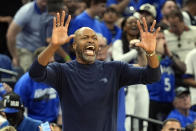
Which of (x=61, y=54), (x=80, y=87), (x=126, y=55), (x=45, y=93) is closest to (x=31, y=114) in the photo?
(x=45, y=93)

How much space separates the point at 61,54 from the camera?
25.6 ft

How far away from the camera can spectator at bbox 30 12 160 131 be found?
4.48m

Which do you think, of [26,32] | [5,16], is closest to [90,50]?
[26,32]

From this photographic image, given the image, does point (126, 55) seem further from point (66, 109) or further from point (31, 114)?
point (66, 109)

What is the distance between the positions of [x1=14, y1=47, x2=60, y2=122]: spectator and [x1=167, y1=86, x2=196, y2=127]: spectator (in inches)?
68.8

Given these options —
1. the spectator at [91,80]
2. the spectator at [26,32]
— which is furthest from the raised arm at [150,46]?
the spectator at [26,32]

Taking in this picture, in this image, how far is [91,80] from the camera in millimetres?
4578

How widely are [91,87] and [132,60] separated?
8.81ft

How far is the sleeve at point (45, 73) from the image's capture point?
4.26 meters

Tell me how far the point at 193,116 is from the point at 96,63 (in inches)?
143

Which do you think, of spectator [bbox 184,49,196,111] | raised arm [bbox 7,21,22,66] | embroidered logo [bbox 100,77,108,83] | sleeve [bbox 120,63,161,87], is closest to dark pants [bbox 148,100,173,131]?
spectator [bbox 184,49,196,111]

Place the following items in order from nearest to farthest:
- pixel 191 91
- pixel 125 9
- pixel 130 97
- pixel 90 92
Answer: pixel 90 92 < pixel 130 97 < pixel 191 91 < pixel 125 9

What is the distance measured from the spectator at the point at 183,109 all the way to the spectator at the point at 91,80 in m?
3.33

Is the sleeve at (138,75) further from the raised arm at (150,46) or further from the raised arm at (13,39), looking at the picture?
the raised arm at (13,39)
